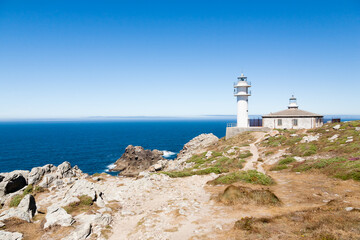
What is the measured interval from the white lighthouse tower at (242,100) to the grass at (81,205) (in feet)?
135

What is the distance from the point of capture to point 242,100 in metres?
49.3

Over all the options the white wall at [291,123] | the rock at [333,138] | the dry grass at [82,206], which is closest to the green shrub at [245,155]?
the rock at [333,138]

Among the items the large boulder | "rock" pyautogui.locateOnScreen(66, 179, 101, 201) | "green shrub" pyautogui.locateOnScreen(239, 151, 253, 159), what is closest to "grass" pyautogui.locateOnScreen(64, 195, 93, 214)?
"rock" pyautogui.locateOnScreen(66, 179, 101, 201)

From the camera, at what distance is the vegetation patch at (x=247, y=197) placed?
12.8m

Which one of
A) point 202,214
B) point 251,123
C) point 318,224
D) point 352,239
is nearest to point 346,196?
point 318,224

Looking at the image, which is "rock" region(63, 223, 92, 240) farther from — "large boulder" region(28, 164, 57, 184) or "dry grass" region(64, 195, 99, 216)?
"large boulder" region(28, 164, 57, 184)

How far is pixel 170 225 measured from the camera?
1087cm

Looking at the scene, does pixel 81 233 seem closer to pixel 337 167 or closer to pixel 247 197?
pixel 247 197

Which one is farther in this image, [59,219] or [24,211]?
[24,211]

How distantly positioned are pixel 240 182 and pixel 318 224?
936 centimetres

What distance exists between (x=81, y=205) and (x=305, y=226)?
13.0 meters

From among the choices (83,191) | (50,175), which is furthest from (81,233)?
(50,175)

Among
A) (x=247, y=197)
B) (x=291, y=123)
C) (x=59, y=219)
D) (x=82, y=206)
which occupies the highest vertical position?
(x=291, y=123)

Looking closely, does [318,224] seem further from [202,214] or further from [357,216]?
[202,214]
